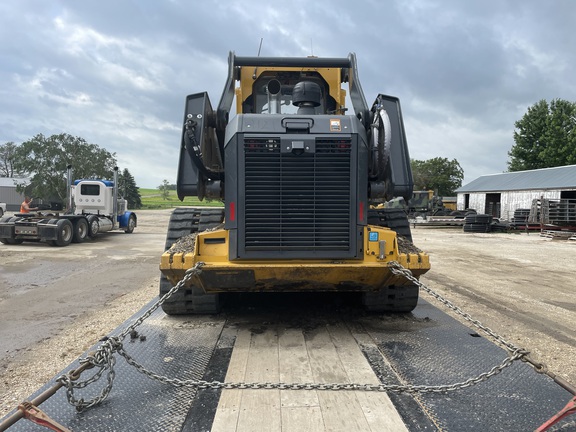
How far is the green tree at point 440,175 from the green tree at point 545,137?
16.1m

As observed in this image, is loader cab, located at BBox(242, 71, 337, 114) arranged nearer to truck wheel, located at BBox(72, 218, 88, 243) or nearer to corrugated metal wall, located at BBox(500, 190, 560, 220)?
truck wheel, located at BBox(72, 218, 88, 243)

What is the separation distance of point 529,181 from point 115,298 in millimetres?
33670

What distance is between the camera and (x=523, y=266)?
446 inches

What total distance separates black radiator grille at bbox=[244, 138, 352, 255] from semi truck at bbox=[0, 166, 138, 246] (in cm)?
1273

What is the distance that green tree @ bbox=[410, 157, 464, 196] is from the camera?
6562cm

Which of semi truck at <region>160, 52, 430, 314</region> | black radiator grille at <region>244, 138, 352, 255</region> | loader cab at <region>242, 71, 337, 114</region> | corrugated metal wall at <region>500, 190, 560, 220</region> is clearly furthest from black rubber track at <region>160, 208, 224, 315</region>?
corrugated metal wall at <region>500, 190, 560, 220</region>

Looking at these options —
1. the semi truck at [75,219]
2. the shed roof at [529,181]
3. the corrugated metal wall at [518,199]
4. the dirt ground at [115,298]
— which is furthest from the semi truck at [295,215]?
the corrugated metal wall at [518,199]

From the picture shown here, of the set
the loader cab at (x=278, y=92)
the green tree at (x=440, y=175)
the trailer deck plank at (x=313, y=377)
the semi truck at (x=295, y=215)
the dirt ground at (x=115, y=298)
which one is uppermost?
the green tree at (x=440, y=175)

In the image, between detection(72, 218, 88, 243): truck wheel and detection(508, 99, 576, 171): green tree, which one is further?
detection(508, 99, 576, 171): green tree

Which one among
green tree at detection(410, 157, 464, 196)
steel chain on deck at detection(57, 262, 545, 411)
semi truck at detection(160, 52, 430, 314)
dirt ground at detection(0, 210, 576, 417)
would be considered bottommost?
dirt ground at detection(0, 210, 576, 417)

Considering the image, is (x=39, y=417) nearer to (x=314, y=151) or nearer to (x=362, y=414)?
(x=362, y=414)

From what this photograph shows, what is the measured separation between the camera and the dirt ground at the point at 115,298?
14.4 ft

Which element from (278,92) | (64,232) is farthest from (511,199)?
(278,92)

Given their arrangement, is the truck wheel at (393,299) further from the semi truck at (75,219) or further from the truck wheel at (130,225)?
the truck wheel at (130,225)
